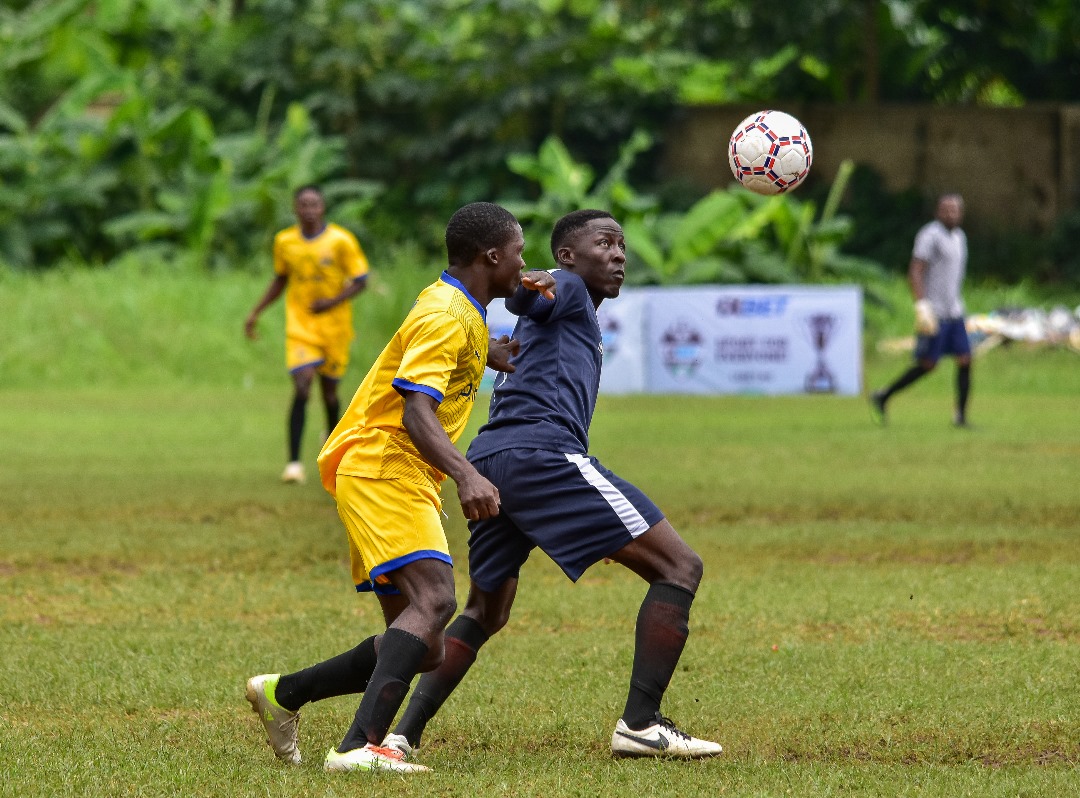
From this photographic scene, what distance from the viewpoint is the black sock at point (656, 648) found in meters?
4.99

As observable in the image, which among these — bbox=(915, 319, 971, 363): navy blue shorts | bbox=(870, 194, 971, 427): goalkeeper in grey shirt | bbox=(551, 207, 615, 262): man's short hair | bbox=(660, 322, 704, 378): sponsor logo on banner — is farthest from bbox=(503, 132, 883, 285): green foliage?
bbox=(551, 207, 615, 262): man's short hair

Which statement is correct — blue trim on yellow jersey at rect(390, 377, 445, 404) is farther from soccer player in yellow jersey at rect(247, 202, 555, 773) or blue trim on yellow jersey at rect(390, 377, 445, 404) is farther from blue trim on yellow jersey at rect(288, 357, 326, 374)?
blue trim on yellow jersey at rect(288, 357, 326, 374)

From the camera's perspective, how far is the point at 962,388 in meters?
16.2

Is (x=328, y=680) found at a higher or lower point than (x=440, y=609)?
lower

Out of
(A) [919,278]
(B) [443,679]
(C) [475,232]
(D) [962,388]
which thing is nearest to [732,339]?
(D) [962,388]

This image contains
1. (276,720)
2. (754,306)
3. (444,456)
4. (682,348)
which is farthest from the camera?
(682,348)

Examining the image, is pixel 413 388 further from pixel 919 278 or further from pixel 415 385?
pixel 919 278

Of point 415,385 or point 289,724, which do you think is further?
point 289,724

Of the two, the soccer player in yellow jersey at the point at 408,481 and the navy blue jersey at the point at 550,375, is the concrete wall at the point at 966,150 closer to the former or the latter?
the navy blue jersey at the point at 550,375

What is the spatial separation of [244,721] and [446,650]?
0.85m

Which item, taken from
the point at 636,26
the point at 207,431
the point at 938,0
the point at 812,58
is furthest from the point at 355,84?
the point at 207,431

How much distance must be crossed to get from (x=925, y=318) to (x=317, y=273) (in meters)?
6.25

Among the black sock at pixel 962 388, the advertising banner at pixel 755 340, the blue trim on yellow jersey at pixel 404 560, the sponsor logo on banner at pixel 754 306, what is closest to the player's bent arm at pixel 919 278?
the black sock at pixel 962 388

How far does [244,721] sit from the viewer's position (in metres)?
5.55
